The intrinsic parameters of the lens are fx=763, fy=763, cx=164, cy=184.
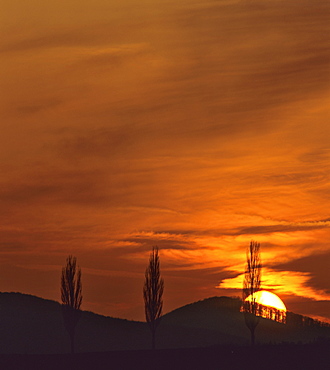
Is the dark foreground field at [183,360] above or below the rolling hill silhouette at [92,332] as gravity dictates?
below

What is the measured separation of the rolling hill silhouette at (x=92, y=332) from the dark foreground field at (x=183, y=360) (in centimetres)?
5088

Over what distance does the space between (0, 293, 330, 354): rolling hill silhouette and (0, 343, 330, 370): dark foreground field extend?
2003 inches

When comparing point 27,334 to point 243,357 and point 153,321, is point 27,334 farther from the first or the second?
point 243,357

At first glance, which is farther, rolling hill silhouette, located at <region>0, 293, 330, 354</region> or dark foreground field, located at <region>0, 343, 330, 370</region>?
rolling hill silhouette, located at <region>0, 293, 330, 354</region>

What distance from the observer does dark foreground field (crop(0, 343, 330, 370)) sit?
40750mm

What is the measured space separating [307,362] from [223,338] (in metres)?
86.3

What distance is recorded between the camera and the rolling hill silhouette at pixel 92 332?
10688cm

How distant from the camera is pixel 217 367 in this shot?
4159 centimetres

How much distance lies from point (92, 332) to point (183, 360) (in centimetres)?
7507

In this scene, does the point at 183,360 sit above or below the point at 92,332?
below

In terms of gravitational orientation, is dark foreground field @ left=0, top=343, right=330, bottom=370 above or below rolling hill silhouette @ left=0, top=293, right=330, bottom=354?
below

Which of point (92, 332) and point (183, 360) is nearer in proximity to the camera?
point (183, 360)

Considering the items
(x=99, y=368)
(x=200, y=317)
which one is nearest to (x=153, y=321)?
(x=99, y=368)

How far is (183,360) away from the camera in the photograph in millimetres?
42469
